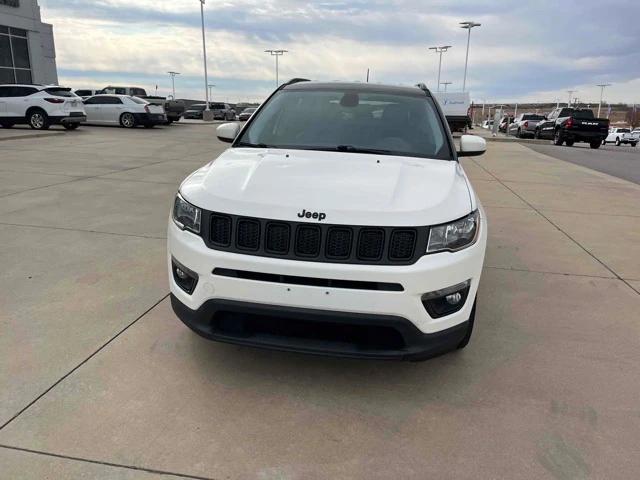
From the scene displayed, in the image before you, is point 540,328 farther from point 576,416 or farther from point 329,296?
point 329,296

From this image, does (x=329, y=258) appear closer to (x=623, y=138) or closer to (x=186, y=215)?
(x=186, y=215)

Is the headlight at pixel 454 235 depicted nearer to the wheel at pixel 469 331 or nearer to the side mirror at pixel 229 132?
the wheel at pixel 469 331

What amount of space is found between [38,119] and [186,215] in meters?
20.0

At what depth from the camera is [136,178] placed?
9.55 metres

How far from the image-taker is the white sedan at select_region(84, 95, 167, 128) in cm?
2372

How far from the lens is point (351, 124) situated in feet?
13.0

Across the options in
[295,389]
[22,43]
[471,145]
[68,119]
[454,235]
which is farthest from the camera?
[22,43]

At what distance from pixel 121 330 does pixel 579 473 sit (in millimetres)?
2814

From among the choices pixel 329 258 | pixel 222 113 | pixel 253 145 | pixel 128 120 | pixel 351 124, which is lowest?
pixel 222 113

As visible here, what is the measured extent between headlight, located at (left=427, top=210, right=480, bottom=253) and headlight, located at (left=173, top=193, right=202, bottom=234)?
126cm

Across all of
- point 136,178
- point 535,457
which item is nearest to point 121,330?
point 535,457

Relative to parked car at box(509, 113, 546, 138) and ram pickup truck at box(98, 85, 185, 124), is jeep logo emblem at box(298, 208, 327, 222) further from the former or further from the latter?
parked car at box(509, 113, 546, 138)

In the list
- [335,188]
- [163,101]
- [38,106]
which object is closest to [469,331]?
[335,188]

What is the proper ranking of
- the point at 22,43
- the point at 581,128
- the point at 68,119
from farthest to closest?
the point at 22,43, the point at 581,128, the point at 68,119
